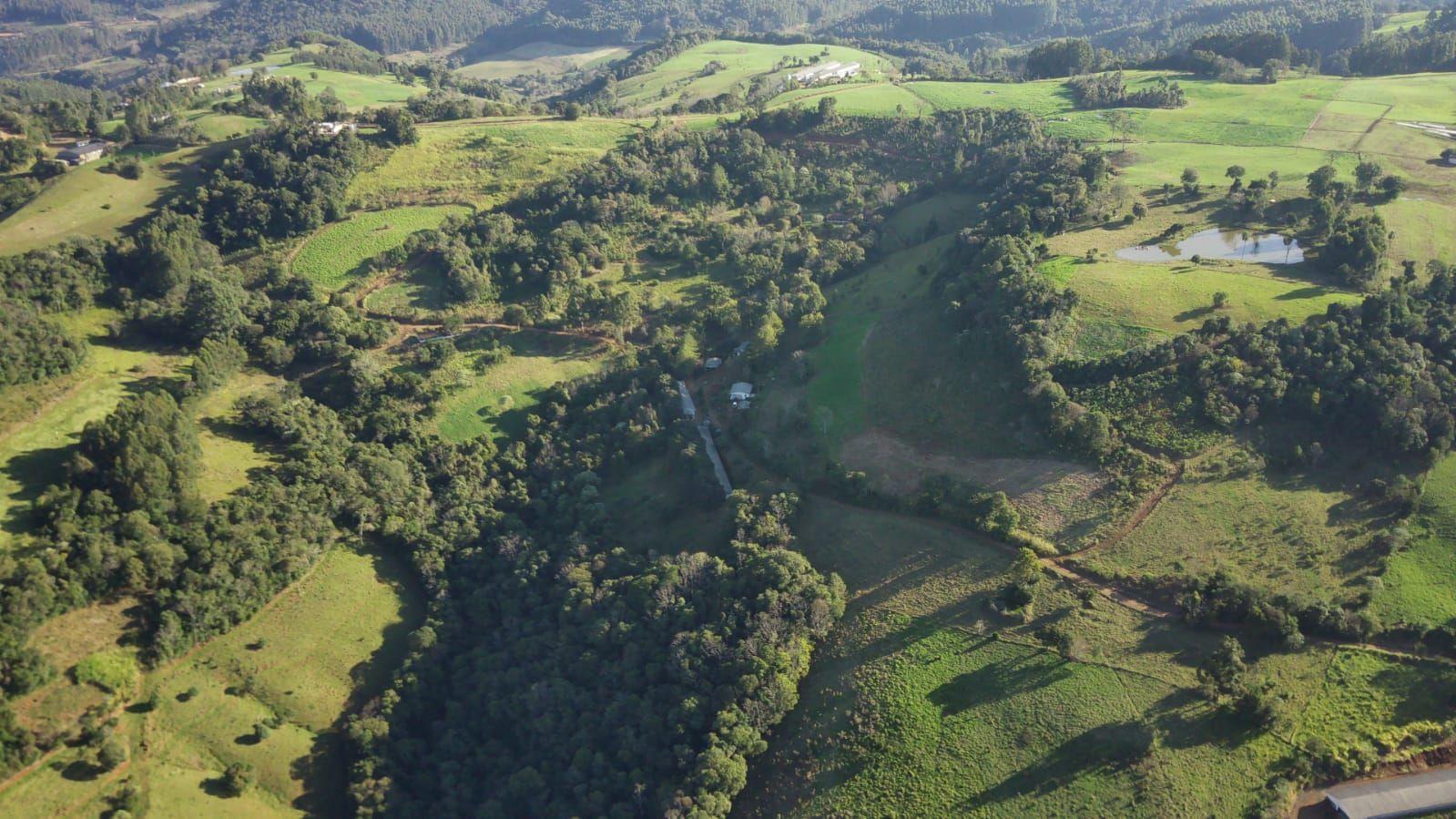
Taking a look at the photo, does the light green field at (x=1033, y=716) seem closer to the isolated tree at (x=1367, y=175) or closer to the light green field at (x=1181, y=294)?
the light green field at (x=1181, y=294)

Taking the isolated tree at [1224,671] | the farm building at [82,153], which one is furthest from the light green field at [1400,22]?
the farm building at [82,153]

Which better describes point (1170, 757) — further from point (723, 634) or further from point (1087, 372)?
point (1087, 372)

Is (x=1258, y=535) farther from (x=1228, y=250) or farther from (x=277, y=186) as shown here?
(x=277, y=186)

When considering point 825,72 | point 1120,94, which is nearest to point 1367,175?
point 1120,94

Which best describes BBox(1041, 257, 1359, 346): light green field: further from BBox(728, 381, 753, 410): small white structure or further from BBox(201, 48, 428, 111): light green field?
BBox(201, 48, 428, 111): light green field

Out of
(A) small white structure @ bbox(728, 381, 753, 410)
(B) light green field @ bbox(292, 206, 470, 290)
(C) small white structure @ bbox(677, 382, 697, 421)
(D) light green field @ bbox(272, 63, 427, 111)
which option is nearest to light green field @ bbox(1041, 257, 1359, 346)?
(A) small white structure @ bbox(728, 381, 753, 410)
